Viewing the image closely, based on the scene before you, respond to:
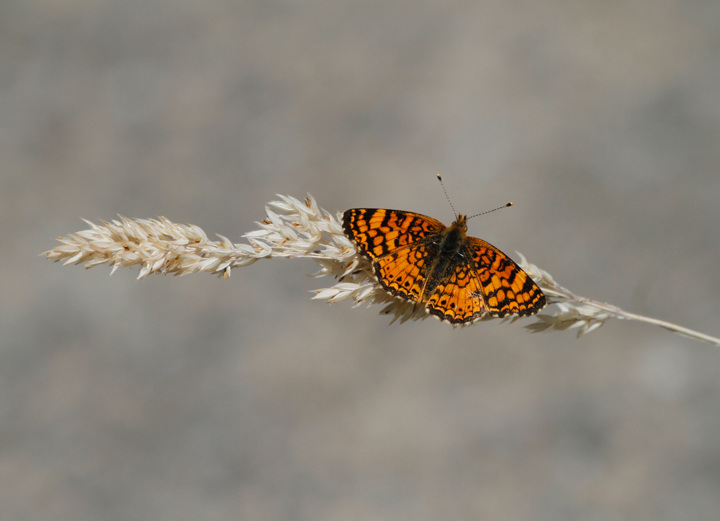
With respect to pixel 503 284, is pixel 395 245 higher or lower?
higher

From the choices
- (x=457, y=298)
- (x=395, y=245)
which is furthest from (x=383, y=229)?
(x=457, y=298)

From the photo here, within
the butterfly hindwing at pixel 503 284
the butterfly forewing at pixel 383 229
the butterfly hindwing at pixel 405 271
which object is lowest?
the butterfly hindwing at pixel 503 284

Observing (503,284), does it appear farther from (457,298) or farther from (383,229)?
(383,229)

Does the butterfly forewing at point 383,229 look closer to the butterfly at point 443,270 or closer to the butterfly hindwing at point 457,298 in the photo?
the butterfly at point 443,270

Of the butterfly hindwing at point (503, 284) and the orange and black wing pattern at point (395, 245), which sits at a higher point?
the orange and black wing pattern at point (395, 245)

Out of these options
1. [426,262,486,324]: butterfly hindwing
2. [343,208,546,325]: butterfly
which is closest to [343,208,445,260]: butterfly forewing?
[343,208,546,325]: butterfly

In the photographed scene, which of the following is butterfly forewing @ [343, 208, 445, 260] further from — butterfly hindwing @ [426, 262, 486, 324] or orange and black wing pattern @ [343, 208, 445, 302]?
butterfly hindwing @ [426, 262, 486, 324]

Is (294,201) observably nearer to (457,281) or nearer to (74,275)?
(457,281)

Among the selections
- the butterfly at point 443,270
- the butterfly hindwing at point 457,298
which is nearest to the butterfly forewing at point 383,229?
the butterfly at point 443,270
